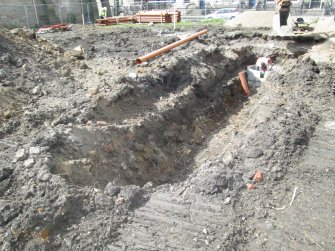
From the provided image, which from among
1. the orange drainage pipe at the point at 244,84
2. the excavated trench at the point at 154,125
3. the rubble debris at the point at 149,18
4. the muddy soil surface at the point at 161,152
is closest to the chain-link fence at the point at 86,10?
the rubble debris at the point at 149,18

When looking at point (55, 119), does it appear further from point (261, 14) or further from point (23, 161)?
point (261, 14)

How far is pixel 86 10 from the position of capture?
96.7 ft

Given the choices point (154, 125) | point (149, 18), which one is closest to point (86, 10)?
point (149, 18)

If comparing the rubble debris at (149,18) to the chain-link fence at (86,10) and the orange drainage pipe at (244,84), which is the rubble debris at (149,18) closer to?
the chain-link fence at (86,10)

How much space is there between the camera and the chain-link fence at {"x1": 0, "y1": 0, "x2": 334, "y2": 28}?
915 inches

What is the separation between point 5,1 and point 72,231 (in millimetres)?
24292

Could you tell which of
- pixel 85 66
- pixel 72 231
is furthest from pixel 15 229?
pixel 85 66

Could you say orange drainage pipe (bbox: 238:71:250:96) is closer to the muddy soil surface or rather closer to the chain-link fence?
the muddy soil surface

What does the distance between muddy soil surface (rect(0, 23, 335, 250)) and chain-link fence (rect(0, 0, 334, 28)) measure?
15348 mm

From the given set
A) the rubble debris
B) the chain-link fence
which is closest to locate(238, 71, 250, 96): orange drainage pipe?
the rubble debris

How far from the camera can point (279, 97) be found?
8.61 m

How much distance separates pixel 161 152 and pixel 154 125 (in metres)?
0.70

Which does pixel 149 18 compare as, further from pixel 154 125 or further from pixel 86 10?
pixel 154 125

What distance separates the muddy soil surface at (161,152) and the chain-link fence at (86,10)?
15348mm
